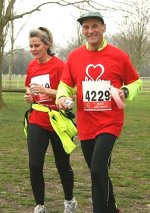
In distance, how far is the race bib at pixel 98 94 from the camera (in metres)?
4.31

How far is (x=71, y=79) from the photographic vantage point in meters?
4.56

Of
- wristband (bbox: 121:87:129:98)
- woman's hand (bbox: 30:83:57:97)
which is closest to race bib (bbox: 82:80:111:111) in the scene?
wristband (bbox: 121:87:129:98)

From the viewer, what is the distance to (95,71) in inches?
171

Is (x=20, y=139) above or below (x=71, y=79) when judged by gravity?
below

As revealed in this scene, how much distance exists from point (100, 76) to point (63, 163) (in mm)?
1281

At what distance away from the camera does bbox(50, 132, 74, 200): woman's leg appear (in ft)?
16.7

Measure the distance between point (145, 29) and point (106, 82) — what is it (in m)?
37.4

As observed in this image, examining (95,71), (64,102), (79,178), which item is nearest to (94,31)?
(95,71)

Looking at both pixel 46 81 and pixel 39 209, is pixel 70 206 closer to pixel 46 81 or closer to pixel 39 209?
pixel 39 209

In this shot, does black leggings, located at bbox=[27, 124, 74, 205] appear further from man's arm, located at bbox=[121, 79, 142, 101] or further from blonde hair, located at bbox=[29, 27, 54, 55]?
man's arm, located at bbox=[121, 79, 142, 101]

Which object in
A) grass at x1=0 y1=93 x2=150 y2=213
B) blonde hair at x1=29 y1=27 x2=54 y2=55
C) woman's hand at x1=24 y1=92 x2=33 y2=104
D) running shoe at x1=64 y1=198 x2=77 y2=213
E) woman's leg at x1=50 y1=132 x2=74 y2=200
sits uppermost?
blonde hair at x1=29 y1=27 x2=54 y2=55

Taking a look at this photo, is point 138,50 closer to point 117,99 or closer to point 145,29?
point 145,29

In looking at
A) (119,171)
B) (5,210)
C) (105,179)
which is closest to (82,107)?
(105,179)

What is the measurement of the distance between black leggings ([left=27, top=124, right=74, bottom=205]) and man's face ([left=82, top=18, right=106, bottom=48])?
1.18 m
